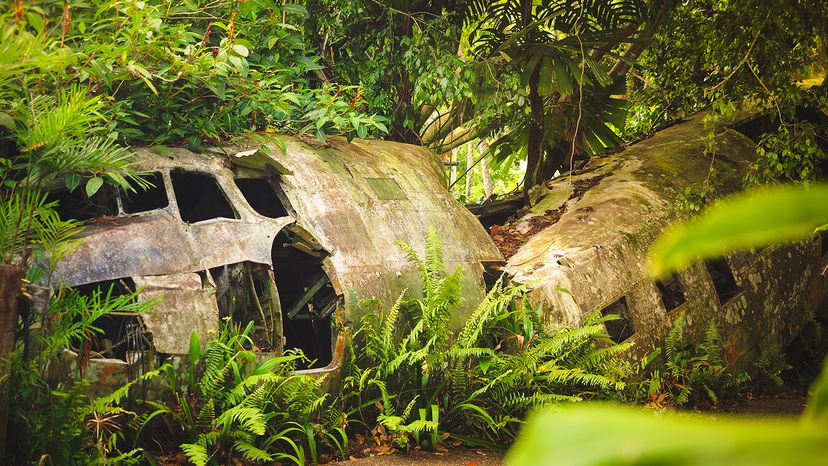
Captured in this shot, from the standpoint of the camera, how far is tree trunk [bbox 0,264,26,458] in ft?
15.7

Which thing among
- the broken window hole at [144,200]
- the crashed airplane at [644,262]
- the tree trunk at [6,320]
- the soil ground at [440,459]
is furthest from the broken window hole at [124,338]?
the crashed airplane at [644,262]

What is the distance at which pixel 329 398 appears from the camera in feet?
23.5

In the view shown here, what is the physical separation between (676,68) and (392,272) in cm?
577

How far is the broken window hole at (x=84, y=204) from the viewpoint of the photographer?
665 centimetres

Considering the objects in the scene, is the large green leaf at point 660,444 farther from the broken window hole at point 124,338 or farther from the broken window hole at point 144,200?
the broken window hole at point 144,200

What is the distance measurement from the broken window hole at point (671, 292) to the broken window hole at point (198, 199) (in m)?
5.58

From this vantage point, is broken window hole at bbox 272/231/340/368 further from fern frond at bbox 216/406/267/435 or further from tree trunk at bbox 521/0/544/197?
tree trunk at bbox 521/0/544/197

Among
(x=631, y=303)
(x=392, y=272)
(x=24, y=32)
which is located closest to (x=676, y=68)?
(x=631, y=303)

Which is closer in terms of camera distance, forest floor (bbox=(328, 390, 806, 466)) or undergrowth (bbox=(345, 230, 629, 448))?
forest floor (bbox=(328, 390, 806, 466))

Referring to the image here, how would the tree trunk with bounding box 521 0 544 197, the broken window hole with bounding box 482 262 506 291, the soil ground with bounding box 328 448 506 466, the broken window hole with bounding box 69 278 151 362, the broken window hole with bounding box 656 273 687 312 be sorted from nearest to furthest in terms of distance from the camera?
the broken window hole with bounding box 69 278 151 362
the soil ground with bounding box 328 448 506 466
the broken window hole with bounding box 482 262 506 291
the broken window hole with bounding box 656 273 687 312
the tree trunk with bounding box 521 0 544 197

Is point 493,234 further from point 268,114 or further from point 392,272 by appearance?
point 268,114

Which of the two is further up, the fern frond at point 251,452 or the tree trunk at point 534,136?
the tree trunk at point 534,136

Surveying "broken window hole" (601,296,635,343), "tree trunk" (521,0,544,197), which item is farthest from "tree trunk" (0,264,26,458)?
"tree trunk" (521,0,544,197)

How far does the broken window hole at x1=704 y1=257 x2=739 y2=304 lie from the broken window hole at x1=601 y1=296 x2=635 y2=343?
62.8 inches
